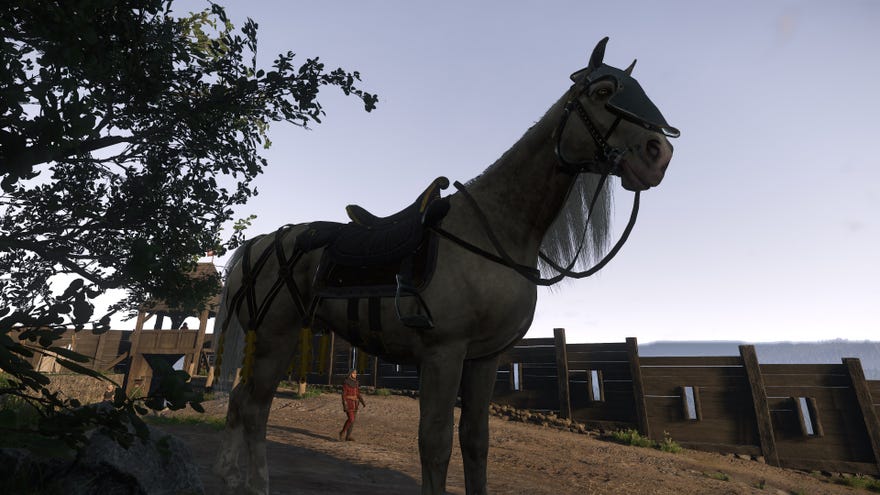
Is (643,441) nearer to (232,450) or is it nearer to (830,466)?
(830,466)

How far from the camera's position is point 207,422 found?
33.1ft

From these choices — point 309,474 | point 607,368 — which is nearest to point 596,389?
point 607,368

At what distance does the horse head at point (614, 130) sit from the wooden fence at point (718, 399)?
10868mm

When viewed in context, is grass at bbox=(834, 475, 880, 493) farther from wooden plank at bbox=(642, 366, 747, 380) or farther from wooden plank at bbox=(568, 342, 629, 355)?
wooden plank at bbox=(568, 342, 629, 355)

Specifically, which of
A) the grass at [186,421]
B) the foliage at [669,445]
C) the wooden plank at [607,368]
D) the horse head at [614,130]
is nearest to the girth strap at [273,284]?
the horse head at [614,130]

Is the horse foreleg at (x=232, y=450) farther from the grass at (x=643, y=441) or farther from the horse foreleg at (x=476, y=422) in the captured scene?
the grass at (x=643, y=441)

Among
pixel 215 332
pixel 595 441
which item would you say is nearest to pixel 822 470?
pixel 595 441

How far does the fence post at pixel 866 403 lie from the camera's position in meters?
10.7

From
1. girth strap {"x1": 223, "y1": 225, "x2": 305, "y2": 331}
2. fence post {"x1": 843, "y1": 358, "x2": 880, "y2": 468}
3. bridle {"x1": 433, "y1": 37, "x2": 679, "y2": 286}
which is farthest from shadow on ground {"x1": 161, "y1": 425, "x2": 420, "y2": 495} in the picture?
fence post {"x1": 843, "y1": 358, "x2": 880, "y2": 468}

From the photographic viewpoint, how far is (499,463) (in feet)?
29.0

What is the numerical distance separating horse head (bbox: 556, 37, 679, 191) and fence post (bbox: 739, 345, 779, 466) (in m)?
11.2

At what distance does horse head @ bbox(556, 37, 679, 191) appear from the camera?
2840mm

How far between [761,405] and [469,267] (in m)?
12.0

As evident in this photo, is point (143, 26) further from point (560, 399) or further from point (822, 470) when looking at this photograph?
point (822, 470)
